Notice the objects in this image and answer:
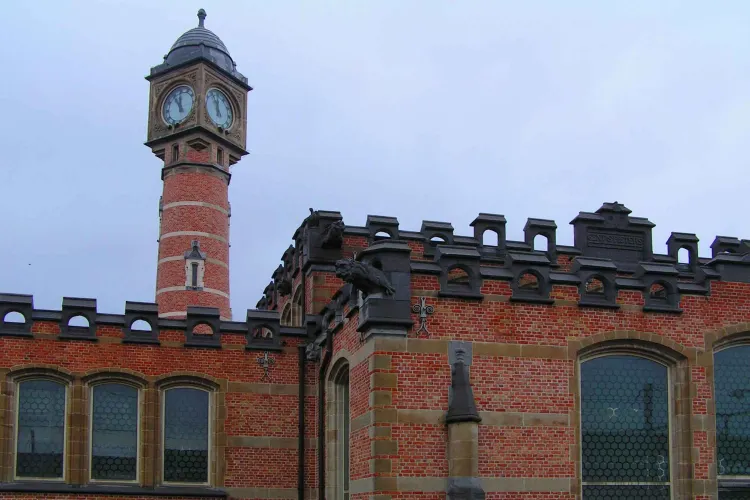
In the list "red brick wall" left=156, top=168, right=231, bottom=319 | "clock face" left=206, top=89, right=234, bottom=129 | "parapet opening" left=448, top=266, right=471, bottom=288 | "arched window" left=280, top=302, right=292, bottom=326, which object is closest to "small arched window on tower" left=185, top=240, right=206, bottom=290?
"red brick wall" left=156, top=168, right=231, bottom=319

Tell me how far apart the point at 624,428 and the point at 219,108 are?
26.6 m

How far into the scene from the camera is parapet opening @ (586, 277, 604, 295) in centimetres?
1803

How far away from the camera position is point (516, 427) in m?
17.0

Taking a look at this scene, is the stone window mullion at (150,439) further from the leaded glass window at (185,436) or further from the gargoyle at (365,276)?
the gargoyle at (365,276)

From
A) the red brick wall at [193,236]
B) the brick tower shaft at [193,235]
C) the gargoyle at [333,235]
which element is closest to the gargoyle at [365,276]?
the gargoyle at [333,235]

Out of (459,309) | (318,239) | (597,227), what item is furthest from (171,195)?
(459,309)

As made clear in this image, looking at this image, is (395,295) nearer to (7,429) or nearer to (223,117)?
(7,429)

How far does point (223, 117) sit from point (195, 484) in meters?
22.4

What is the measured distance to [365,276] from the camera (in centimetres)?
1652

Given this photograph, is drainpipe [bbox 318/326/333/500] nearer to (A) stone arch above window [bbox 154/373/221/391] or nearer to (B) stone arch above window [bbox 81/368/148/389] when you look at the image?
(A) stone arch above window [bbox 154/373/221/391]

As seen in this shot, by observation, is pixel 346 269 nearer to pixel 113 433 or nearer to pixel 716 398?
pixel 716 398

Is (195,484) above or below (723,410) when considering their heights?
below

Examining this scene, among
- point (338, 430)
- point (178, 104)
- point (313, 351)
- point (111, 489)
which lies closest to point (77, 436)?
point (111, 489)

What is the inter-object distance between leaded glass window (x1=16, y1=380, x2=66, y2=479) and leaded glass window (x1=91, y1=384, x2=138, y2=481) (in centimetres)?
60
